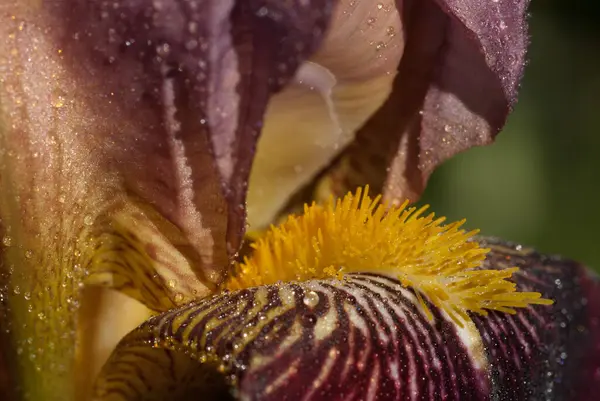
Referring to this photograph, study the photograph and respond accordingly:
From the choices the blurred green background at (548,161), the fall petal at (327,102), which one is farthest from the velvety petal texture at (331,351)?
the blurred green background at (548,161)

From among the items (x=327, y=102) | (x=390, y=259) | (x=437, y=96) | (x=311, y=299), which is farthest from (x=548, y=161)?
(x=311, y=299)

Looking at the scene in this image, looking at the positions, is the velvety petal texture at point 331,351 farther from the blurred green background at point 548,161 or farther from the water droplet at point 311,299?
the blurred green background at point 548,161

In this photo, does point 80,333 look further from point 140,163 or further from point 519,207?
point 519,207

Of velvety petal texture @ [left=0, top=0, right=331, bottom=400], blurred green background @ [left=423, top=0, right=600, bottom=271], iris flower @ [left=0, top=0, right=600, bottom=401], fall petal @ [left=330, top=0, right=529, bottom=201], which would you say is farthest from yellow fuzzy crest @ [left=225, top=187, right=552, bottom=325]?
blurred green background @ [left=423, top=0, right=600, bottom=271]

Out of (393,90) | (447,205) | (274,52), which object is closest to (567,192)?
(447,205)

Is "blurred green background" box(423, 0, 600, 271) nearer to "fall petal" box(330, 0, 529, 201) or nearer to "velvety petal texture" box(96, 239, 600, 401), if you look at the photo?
"fall petal" box(330, 0, 529, 201)

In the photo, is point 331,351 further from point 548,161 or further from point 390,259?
point 548,161
